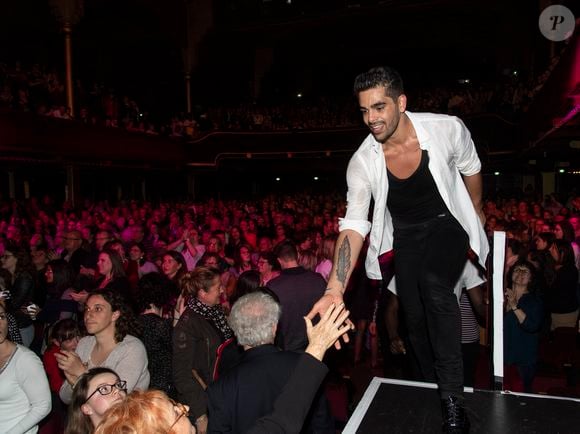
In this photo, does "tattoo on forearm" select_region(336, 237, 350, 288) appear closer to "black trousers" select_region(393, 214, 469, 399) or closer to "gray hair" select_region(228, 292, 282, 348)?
"black trousers" select_region(393, 214, 469, 399)

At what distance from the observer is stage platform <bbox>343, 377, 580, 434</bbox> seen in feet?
8.47

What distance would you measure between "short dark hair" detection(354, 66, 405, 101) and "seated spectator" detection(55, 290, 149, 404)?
2.42 meters

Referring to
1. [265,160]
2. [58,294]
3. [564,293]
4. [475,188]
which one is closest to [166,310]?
[58,294]

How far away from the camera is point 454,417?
8.41ft

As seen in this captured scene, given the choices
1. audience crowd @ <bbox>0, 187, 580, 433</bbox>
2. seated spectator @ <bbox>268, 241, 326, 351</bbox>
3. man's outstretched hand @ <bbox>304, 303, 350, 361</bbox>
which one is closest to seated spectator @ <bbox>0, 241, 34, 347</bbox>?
audience crowd @ <bbox>0, 187, 580, 433</bbox>

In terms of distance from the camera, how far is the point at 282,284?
16.5ft

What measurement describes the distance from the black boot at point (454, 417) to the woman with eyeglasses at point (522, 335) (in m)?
2.77

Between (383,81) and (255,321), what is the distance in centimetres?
140

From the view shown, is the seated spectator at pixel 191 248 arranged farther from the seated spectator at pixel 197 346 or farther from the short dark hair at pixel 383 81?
the short dark hair at pixel 383 81

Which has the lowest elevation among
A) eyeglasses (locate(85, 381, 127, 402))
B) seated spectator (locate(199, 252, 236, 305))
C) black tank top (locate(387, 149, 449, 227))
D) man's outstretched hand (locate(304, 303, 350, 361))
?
eyeglasses (locate(85, 381, 127, 402))

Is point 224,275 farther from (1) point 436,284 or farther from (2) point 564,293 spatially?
(1) point 436,284

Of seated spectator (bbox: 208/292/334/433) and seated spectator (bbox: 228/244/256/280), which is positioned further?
seated spectator (bbox: 228/244/256/280)

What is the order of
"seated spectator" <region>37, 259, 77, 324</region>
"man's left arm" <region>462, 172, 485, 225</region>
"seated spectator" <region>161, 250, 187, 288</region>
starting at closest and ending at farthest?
"man's left arm" <region>462, 172, 485, 225</region> < "seated spectator" <region>37, 259, 77, 324</region> < "seated spectator" <region>161, 250, 187, 288</region>

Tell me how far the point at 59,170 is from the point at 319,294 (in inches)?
502
